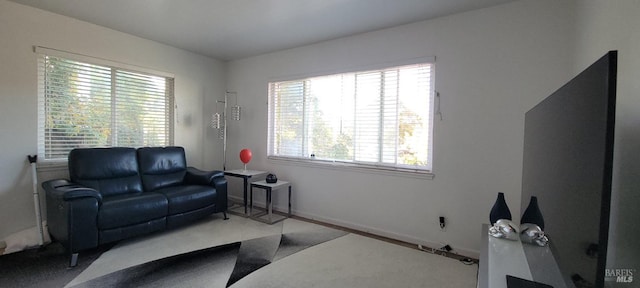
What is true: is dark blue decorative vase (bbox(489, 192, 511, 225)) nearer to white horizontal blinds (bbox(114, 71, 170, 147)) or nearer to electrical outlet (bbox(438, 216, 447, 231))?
electrical outlet (bbox(438, 216, 447, 231))

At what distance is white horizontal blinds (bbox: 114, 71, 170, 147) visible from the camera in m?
3.62

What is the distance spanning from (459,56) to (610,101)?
7.66 ft

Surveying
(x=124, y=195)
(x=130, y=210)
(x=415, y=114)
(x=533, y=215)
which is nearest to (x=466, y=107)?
(x=415, y=114)

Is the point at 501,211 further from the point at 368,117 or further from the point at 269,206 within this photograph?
the point at 269,206

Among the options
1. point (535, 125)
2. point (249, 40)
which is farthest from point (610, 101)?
point (249, 40)

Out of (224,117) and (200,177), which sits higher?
(224,117)

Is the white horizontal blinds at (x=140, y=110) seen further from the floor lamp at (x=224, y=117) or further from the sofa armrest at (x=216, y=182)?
the sofa armrest at (x=216, y=182)

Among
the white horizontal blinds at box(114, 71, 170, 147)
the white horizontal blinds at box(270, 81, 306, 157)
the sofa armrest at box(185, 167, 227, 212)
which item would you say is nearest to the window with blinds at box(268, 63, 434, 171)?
the white horizontal blinds at box(270, 81, 306, 157)

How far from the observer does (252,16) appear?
2.93 meters

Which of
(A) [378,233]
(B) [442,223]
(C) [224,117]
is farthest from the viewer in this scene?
(C) [224,117]

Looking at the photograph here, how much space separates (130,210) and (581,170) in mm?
3356

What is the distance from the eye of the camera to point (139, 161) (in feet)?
11.6

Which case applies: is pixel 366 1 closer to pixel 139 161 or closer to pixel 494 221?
pixel 494 221

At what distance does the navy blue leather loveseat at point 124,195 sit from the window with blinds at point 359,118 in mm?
1266
